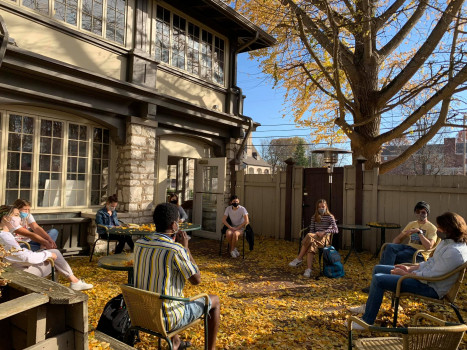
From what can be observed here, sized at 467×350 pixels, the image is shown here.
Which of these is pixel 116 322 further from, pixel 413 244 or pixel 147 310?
pixel 413 244

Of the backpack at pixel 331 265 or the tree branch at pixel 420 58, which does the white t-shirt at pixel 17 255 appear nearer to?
the backpack at pixel 331 265

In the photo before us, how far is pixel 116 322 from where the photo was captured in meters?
2.87

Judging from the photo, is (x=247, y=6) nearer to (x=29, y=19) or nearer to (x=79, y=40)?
(x=79, y=40)

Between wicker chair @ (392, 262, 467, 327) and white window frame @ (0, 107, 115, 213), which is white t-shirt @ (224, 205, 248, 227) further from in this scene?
wicker chair @ (392, 262, 467, 327)

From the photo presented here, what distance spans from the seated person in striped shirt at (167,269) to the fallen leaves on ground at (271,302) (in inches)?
20.8

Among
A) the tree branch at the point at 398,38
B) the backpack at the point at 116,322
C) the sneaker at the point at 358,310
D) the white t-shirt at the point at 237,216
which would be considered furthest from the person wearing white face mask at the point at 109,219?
the tree branch at the point at 398,38

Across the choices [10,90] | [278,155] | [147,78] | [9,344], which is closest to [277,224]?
[147,78]

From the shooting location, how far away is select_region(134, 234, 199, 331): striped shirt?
2.66 meters

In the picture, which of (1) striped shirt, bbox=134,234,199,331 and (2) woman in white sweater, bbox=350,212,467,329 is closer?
(1) striped shirt, bbox=134,234,199,331

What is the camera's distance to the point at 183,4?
336 inches

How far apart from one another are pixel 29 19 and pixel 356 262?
7595 millimetres

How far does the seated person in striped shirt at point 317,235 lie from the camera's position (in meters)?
6.13

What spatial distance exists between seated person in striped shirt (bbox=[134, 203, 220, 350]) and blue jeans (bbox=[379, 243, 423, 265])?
137 inches

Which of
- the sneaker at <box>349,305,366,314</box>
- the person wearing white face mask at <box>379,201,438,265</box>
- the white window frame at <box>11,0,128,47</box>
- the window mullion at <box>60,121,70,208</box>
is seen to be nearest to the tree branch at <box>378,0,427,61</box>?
the person wearing white face mask at <box>379,201,438,265</box>
